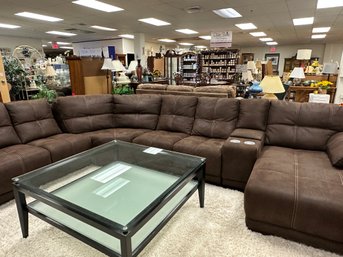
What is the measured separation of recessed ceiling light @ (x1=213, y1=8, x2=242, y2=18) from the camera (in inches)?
223

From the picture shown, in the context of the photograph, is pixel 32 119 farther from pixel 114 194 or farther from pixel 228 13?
pixel 228 13

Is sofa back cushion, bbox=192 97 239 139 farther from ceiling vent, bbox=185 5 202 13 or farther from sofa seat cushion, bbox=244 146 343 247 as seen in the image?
ceiling vent, bbox=185 5 202 13

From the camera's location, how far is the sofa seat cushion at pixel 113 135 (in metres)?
3.08

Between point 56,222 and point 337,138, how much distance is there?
8.51 ft

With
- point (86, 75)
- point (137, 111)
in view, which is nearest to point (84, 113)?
point (137, 111)

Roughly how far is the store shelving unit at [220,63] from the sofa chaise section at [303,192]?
665cm

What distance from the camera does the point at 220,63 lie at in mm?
8930

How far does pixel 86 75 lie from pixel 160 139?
2619mm

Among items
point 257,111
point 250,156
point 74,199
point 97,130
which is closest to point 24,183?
point 74,199

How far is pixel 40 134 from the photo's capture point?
2.99m

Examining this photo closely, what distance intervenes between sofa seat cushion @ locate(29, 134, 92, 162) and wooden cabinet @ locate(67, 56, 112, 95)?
1794 millimetres

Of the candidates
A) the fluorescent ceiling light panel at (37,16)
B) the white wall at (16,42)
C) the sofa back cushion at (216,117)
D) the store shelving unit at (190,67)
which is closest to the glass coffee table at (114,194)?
the sofa back cushion at (216,117)

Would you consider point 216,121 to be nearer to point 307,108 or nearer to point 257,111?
point 257,111

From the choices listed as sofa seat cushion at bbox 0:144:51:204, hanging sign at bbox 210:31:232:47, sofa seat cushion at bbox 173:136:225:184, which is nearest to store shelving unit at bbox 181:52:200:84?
hanging sign at bbox 210:31:232:47
